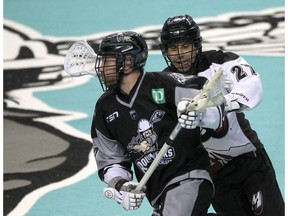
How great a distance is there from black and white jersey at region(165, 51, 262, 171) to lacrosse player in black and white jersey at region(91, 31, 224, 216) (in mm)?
411

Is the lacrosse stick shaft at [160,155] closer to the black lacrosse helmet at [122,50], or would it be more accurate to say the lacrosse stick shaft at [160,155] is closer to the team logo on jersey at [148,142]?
the team logo on jersey at [148,142]

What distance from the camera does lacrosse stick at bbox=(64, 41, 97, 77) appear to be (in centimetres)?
484

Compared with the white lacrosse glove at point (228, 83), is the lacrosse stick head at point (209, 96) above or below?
above

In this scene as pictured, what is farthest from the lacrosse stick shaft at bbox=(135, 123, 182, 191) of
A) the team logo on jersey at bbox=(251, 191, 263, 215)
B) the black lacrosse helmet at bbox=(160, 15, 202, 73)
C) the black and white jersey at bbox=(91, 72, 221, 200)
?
the team logo on jersey at bbox=(251, 191, 263, 215)

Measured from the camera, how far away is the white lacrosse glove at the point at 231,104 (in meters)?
4.61

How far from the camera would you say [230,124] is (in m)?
5.05

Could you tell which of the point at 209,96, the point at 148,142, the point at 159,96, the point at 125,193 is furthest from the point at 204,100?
the point at 125,193

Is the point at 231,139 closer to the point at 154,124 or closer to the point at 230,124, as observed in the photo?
the point at 230,124

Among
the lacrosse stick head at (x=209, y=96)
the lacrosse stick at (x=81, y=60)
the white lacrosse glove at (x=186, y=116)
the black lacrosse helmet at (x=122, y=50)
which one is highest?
the black lacrosse helmet at (x=122, y=50)

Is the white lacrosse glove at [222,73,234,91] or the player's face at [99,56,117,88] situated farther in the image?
the white lacrosse glove at [222,73,234,91]

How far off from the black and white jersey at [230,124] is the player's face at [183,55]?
9 cm

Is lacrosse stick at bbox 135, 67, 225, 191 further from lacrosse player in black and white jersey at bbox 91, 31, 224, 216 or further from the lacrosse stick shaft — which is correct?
lacrosse player in black and white jersey at bbox 91, 31, 224, 216

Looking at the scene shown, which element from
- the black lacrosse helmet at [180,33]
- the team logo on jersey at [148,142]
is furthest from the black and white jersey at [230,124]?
the team logo on jersey at [148,142]

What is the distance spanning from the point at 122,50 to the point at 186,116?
571mm
